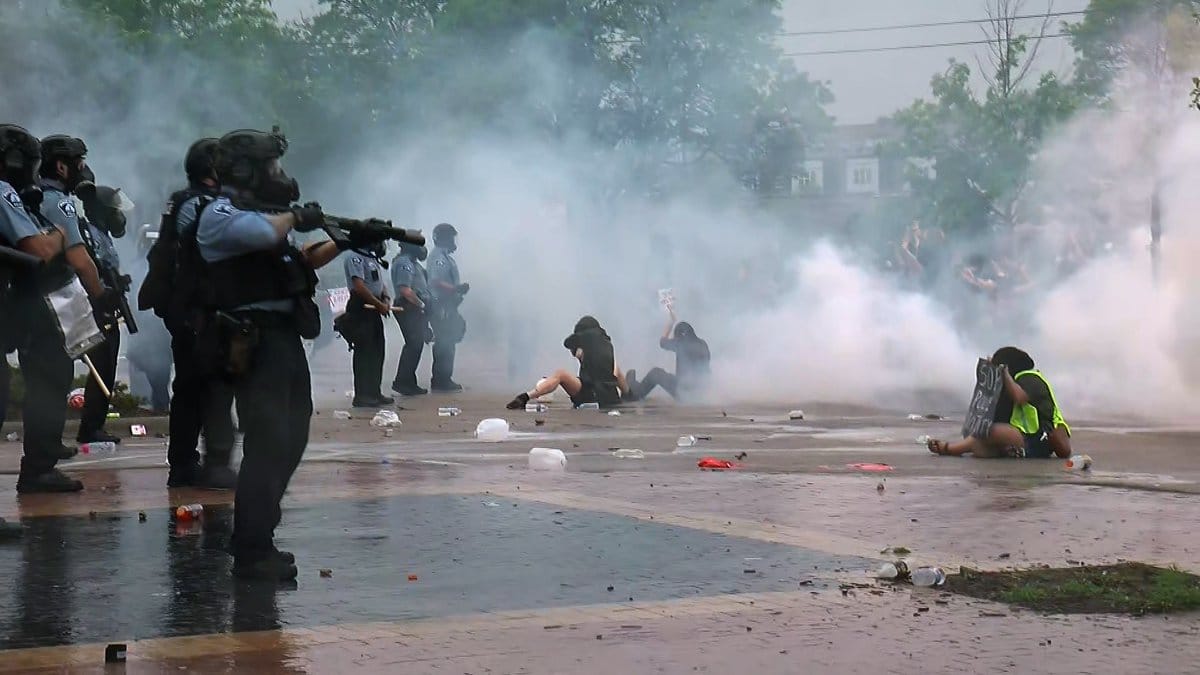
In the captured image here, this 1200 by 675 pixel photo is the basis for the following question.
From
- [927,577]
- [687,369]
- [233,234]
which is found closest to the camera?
[233,234]

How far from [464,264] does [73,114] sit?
7591 mm

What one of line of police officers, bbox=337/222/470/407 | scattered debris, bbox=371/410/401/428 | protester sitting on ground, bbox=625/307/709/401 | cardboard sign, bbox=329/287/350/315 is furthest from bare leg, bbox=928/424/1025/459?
cardboard sign, bbox=329/287/350/315

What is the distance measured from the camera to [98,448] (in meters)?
12.0

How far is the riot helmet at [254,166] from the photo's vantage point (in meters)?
6.64

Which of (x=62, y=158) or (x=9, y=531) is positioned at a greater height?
(x=62, y=158)

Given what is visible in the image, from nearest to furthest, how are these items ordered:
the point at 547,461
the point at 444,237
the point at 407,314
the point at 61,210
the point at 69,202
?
the point at 61,210, the point at 69,202, the point at 547,461, the point at 407,314, the point at 444,237

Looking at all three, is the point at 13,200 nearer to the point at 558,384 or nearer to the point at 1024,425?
the point at 1024,425

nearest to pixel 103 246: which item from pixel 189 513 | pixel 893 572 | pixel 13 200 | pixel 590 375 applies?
pixel 13 200

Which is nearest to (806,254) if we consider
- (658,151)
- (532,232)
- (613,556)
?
(532,232)

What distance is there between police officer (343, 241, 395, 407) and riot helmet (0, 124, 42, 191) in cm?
824

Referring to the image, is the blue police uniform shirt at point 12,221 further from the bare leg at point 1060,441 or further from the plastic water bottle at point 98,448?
the bare leg at point 1060,441

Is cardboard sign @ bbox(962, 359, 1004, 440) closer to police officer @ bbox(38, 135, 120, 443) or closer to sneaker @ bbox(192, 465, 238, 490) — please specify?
sneaker @ bbox(192, 465, 238, 490)

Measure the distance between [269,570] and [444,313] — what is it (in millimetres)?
13583

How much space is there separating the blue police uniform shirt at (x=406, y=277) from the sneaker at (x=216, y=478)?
9.31 m
